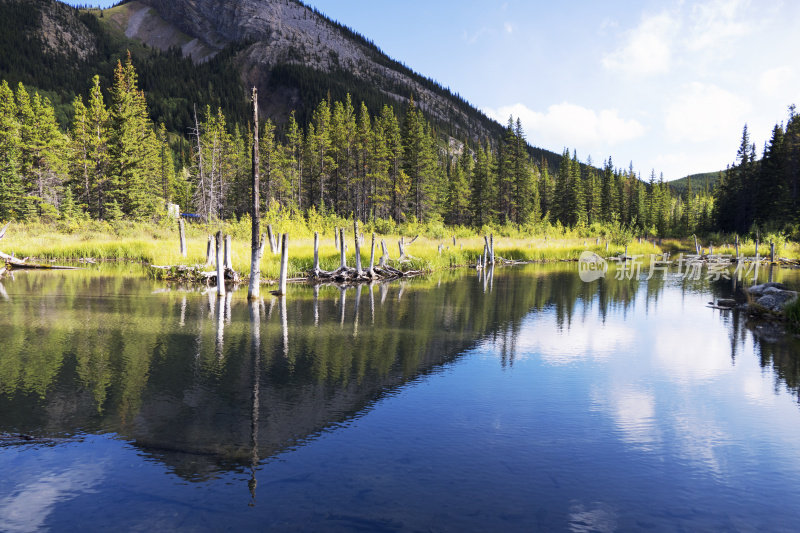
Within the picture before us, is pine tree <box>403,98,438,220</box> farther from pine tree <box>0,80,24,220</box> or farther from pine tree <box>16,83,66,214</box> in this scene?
pine tree <box>0,80,24,220</box>

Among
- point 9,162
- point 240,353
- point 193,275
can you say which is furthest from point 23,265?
point 240,353

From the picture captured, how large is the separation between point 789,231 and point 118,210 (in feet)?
251

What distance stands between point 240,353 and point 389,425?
532 centimetres

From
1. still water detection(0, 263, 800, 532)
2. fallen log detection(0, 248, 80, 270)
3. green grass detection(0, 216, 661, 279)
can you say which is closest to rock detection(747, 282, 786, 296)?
still water detection(0, 263, 800, 532)

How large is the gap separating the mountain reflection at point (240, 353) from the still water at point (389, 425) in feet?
0.22

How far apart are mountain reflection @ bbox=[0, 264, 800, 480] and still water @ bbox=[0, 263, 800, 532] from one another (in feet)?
0.22

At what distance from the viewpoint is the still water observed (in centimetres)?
518

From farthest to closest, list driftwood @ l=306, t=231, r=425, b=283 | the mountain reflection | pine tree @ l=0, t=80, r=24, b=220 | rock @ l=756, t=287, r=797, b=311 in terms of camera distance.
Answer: pine tree @ l=0, t=80, r=24, b=220, driftwood @ l=306, t=231, r=425, b=283, rock @ l=756, t=287, r=797, b=311, the mountain reflection

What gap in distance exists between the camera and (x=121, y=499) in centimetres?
524

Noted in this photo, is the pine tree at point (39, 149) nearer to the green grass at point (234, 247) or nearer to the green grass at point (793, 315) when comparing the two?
the green grass at point (234, 247)

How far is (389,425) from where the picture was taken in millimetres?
7441

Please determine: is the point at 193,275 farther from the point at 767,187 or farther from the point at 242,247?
the point at 767,187

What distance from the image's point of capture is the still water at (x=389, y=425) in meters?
5.18

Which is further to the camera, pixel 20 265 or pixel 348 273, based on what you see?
pixel 20 265
